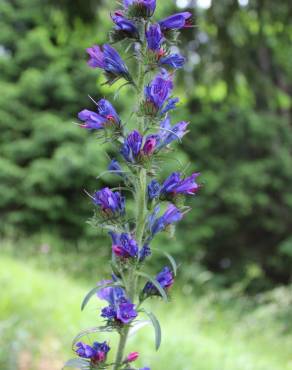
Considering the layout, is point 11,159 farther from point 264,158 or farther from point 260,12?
point 260,12

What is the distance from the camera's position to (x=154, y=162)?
1.40m

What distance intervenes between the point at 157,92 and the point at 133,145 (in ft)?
0.49

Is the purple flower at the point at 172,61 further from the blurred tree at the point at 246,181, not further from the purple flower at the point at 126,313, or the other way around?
the blurred tree at the point at 246,181

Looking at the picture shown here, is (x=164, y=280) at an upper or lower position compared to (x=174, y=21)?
lower

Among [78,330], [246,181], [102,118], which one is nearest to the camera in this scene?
[102,118]

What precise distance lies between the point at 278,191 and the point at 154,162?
31.5 feet

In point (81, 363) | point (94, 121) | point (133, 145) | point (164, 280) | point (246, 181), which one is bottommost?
point (81, 363)

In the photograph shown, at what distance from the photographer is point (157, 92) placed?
1.34 m

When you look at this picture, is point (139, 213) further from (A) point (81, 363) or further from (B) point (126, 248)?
(A) point (81, 363)

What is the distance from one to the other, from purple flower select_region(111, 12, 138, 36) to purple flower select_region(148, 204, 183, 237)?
1.57ft

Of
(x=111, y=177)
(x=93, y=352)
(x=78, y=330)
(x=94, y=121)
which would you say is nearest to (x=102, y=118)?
(x=94, y=121)

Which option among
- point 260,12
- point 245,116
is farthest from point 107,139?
point 245,116

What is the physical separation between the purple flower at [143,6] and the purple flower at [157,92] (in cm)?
17

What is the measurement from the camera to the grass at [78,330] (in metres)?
3.36
